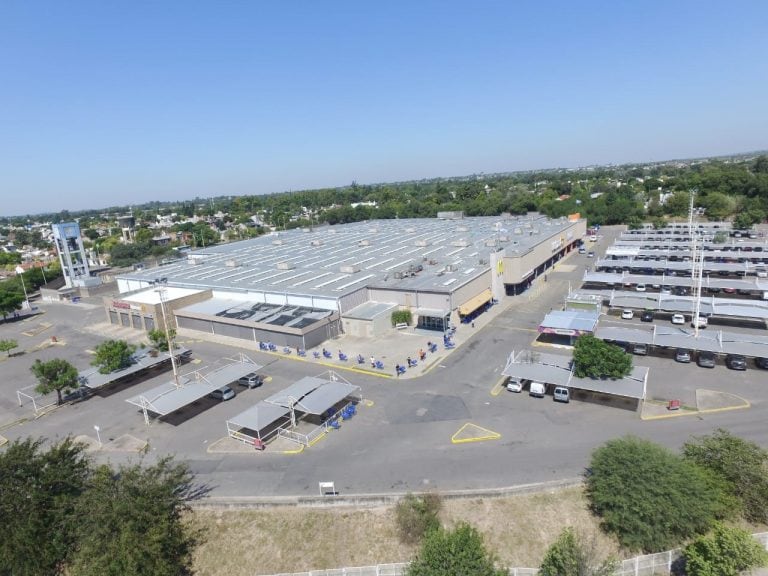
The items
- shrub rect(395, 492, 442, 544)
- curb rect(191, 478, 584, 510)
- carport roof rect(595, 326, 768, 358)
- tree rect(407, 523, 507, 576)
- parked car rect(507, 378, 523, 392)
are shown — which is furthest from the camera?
carport roof rect(595, 326, 768, 358)

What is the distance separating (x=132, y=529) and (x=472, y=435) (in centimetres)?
1878


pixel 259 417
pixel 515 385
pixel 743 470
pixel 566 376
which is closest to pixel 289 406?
pixel 259 417

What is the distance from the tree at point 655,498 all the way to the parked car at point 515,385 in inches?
445

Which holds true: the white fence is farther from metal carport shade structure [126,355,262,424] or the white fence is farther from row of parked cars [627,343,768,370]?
row of parked cars [627,343,768,370]

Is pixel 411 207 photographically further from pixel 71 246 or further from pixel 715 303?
pixel 715 303

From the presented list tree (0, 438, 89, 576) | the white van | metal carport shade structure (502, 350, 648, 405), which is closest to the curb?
tree (0, 438, 89, 576)

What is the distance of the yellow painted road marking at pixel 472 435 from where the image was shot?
27094 mm

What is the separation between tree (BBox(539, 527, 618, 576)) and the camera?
1702cm

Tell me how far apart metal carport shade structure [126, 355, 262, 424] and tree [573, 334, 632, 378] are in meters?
25.5

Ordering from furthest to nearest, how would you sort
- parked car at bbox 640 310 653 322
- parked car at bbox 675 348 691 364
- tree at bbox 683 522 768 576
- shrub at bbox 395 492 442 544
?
parked car at bbox 640 310 653 322, parked car at bbox 675 348 691 364, shrub at bbox 395 492 442 544, tree at bbox 683 522 768 576

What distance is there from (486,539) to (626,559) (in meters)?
6.14

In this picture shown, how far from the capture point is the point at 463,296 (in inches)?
1939

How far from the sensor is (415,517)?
2092 centimetres

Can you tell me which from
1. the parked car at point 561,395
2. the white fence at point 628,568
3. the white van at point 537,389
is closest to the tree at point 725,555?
the white fence at point 628,568
